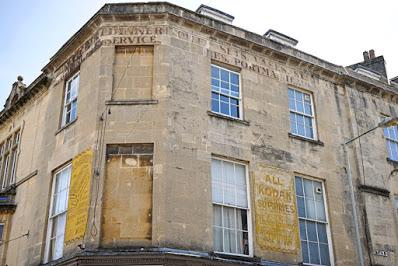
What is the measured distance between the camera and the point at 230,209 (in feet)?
50.8

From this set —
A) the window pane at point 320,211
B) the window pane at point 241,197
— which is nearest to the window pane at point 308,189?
the window pane at point 320,211

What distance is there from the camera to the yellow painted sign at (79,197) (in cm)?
1428

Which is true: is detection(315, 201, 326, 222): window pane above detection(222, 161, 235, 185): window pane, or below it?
below

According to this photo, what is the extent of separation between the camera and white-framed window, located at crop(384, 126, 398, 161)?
69.3 feet

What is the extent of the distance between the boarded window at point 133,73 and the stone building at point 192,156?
4 centimetres

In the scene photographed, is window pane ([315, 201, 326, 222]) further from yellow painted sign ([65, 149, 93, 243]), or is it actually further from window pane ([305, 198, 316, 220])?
yellow painted sign ([65, 149, 93, 243])

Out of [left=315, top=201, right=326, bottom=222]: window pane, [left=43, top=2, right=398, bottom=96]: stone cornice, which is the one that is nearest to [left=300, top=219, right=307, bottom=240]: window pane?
[left=315, top=201, right=326, bottom=222]: window pane

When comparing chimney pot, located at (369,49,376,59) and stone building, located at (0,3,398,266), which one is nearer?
stone building, located at (0,3,398,266)

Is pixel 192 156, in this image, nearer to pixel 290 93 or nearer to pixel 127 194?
pixel 127 194

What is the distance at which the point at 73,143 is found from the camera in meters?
16.2

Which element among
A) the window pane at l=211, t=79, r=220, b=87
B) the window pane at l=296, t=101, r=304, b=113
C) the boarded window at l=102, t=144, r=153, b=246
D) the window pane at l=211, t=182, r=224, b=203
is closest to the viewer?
the boarded window at l=102, t=144, r=153, b=246

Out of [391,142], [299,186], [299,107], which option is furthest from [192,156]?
[391,142]

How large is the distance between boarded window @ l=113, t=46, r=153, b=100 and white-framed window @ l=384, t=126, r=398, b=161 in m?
10.9

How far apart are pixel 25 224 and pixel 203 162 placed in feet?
23.7
